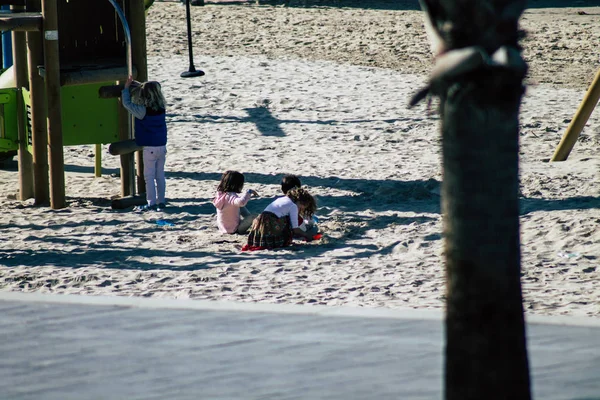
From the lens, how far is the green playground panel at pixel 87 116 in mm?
9766

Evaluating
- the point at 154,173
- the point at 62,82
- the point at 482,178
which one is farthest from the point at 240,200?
the point at 482,178

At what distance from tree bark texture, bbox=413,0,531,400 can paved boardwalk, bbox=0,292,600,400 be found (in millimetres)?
878

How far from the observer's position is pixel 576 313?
5.95 m

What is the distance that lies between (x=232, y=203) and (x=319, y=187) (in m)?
1.84

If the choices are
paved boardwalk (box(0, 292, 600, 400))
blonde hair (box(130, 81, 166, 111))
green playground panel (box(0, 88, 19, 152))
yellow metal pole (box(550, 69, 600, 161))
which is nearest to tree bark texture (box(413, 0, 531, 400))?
paved boardwalk (box(0, 292, 600, 400))

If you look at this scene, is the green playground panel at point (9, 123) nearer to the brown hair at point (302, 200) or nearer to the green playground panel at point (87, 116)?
the green playground panel at point (87, 116)

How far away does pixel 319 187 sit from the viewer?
988cm

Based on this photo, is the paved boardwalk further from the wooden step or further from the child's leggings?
the wooden step

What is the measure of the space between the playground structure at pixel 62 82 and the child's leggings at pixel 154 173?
373 millimetres

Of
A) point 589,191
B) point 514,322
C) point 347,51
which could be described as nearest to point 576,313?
point 514,322

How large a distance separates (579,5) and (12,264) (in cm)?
1959

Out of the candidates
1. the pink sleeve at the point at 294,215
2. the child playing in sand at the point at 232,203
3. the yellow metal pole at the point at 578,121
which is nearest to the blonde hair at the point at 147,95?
the child playing in sand at the point at 232,203

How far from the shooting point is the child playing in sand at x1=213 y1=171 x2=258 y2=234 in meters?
8.20

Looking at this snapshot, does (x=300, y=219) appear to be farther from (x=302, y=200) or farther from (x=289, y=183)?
(x=289, y=183)
